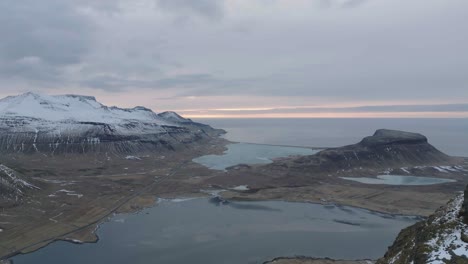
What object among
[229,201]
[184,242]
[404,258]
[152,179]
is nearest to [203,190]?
[229,201]

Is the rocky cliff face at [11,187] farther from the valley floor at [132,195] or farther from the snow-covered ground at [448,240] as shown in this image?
the snow-covered ground at [448,240]

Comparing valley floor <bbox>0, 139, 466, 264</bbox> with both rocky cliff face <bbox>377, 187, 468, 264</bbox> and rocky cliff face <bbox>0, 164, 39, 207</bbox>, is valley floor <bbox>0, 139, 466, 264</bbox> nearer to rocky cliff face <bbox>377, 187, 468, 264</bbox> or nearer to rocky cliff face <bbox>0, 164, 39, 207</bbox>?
rocky cliff face <bbox>0, 164, 39, 207</bbox>

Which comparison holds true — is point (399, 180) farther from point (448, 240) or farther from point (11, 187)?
point (11, 187)

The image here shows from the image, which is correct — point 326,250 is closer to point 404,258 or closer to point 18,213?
point 404,258

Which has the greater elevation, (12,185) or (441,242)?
(441,242)

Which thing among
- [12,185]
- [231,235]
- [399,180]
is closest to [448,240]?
[231,235]

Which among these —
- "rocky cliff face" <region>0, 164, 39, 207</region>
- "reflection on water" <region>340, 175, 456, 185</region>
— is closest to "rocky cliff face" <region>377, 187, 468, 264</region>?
"rocky cliff face" <region>0, 164, 39, 207</region>

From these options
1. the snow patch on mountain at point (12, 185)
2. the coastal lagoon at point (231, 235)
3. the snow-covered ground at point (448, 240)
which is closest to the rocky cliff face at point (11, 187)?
the snow patch on mountain at point (12, 185)
